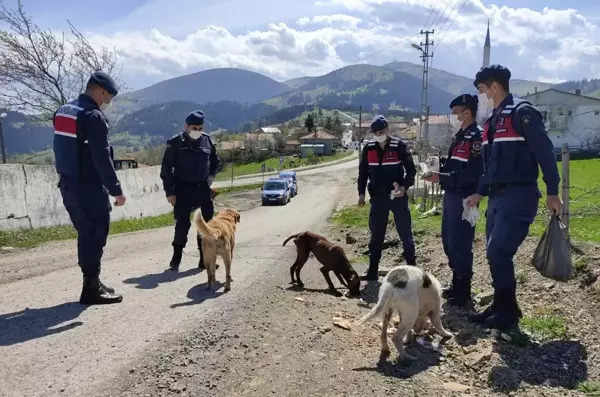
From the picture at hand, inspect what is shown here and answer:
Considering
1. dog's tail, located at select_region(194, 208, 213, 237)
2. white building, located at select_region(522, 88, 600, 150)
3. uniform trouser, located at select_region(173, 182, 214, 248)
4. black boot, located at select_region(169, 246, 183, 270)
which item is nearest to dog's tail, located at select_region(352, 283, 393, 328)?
dog's tail, located at select_region(194, 208, 213, 237)

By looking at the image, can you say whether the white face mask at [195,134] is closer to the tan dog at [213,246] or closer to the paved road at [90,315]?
the tan dog at [213,246]

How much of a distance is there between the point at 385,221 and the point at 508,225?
103 inches

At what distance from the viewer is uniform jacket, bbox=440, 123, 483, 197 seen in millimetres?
5859

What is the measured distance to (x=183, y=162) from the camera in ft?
24.2

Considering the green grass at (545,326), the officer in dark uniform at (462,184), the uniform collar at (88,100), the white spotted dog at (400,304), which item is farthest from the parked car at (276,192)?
the white spotted dog at (400,304)

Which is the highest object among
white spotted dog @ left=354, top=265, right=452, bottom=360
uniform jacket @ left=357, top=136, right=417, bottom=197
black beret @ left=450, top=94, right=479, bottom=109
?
black beret @ left=450, top=94, right=479, bottom=109

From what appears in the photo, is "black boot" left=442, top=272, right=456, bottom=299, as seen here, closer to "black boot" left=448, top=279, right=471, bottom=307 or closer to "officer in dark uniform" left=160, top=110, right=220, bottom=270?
"black boot" left=448, top=279, right=471, bottom=307

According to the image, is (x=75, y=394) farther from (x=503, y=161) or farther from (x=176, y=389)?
(x=503, y=161)

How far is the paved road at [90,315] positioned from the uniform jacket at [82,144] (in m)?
1.39

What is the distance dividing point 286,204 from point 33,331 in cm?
2816

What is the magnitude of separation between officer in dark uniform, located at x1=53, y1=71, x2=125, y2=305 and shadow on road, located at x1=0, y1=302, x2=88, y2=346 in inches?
11.6

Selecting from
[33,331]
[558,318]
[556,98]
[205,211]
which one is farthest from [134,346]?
[556,98]

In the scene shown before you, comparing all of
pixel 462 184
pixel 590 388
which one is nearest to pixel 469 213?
Answer: pixel 462 184

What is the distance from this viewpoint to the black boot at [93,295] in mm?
5395
